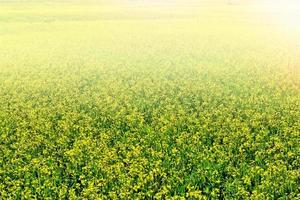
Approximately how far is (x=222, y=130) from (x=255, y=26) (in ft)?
115

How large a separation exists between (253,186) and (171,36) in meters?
28.8

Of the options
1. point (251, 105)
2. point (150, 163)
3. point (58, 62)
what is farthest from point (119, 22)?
point (150, 163)

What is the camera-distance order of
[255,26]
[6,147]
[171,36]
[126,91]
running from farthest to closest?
[255,26] → [171,36] → [126,91] → [6,147]

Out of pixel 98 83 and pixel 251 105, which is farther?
pixel 98 83

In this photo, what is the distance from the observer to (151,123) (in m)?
13.8

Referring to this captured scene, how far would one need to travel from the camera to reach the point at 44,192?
9.59m

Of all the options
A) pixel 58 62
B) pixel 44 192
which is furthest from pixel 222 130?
pixel 58 62

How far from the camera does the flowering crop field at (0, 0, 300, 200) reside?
9.86 meters

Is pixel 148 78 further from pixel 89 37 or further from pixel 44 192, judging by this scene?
pixel 89 37

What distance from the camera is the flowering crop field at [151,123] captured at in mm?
9859

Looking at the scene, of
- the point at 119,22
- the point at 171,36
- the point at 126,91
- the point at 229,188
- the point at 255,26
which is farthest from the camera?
the point at 119,22

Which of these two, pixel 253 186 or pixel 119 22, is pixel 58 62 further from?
pixel 119 22

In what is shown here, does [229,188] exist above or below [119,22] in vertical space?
above

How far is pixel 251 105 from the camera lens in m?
15.3
